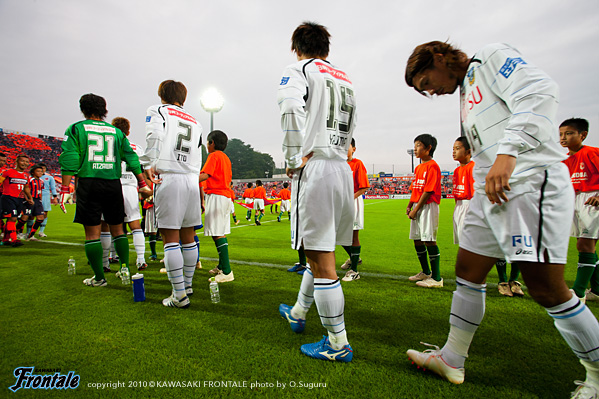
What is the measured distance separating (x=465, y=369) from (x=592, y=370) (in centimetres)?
70

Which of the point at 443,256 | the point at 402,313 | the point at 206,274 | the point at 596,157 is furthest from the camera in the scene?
the point at 443,256

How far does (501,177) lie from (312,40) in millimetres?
1797

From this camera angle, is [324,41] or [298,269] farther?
[298,269]

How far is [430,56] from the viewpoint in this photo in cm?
200

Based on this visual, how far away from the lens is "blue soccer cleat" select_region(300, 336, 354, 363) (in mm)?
2178

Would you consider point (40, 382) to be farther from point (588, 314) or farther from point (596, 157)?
point (596, 157)

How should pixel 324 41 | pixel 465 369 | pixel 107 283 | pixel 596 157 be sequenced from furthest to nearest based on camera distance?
1. pixel 107 283
2. pixel 596 157
3. pixel 324 41
4. pixel 465 369

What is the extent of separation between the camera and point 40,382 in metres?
1.96

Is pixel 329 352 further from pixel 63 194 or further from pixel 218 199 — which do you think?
pixel 63 194

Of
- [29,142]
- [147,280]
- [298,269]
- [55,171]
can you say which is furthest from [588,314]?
[29,142]

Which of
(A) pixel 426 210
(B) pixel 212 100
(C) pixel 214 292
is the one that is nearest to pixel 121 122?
(C) pixel 214 292

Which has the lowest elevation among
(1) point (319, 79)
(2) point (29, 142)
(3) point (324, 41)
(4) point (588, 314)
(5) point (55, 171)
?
(4) point (588, 314)

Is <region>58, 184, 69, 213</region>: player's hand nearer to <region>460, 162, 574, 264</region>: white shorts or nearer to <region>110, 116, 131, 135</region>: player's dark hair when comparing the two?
<region>110, 116, 131, 135</region>: player's dark hair

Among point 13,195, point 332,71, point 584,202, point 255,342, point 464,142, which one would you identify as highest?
point 332,71
